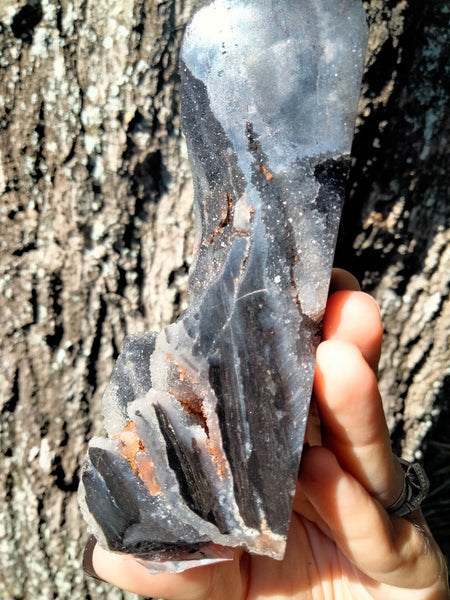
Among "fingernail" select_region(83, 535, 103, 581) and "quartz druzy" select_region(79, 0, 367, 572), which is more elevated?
"quartz druzy" select_region(79, 0, 367, 572)

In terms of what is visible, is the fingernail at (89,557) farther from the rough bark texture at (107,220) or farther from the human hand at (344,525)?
the rough bark texture at (107,220)

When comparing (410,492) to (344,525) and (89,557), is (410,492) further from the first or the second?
(89,557)

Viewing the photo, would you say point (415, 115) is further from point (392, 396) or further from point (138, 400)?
point (138, 400)

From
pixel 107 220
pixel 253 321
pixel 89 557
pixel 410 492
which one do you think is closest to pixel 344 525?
pixel 410 492

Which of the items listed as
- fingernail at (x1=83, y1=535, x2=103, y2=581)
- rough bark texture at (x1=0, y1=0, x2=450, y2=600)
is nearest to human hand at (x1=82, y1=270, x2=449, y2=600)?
fingernail at (x1=83, y1=535, x2=103, y2=581)

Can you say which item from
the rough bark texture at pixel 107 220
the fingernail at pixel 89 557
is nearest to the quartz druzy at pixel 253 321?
the fingernail at pixel 89 557

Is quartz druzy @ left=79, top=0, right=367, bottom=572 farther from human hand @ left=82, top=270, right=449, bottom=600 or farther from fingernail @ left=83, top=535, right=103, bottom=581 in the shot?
fingernail @ left=83, top=535, right=103, bottom=581

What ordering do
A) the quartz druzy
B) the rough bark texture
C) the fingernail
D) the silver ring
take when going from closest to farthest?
the quartz druzy → the silver ring → the fingernail → the rough bark texture
